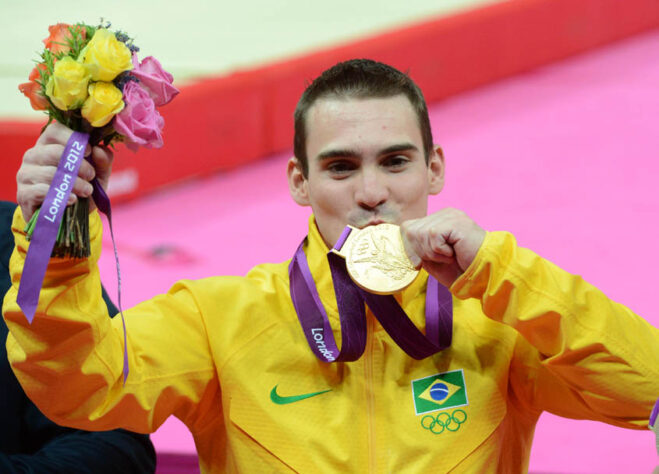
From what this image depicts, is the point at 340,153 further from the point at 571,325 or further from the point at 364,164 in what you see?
the point at 571,325

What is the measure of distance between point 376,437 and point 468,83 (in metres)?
5.65

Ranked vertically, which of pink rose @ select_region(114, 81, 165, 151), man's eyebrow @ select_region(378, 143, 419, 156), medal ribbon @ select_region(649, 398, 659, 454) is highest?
pink rose @ select_region(114, 81, 165, 151)

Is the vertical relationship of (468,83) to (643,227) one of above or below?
above

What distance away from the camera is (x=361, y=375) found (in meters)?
2.43

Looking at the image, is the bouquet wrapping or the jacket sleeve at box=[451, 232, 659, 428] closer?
the bouquet wrapping

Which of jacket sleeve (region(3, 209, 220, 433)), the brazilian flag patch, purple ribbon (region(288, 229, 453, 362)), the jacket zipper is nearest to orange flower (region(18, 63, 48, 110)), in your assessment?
jacket sleeve (region(3, 209, 220, 433))

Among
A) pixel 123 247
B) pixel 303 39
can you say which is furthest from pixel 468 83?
pixel 123 247

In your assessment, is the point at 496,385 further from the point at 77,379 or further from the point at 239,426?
the point at 77,379

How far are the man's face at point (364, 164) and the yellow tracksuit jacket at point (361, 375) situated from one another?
0.12 m

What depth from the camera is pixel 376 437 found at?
237 cm

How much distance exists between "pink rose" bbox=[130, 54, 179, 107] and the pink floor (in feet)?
6.87

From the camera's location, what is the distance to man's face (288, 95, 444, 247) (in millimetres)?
2414

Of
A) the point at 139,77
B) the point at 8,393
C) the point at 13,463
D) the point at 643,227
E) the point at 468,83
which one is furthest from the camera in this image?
the point at 468,83

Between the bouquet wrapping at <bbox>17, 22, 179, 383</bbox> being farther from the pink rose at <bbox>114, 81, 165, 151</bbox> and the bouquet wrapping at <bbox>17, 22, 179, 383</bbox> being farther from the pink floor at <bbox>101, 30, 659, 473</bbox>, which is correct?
the pink floor at <bbox>101, 30, 659, 473</bbox>
